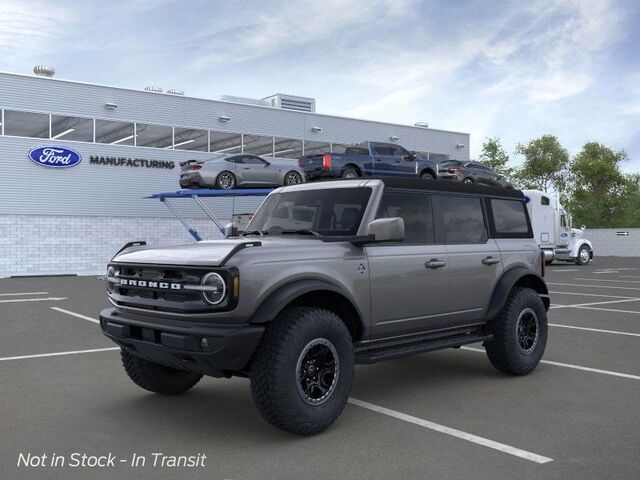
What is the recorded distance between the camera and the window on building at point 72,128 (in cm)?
2705

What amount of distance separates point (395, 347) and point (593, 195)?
67.2m

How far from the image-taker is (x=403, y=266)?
569cm

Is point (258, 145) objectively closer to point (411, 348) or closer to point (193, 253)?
point (411, 348)

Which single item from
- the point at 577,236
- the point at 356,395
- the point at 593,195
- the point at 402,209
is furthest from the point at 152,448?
the point at 593,195

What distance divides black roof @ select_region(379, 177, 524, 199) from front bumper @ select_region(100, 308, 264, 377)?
83.1 inches

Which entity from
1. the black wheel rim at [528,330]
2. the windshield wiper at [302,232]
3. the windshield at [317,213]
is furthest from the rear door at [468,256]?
the windshield wiper at [302,232]

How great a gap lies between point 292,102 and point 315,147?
3038 millimetres

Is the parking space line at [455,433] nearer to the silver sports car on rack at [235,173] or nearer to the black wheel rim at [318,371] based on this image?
the black wheel rim at [318,371]

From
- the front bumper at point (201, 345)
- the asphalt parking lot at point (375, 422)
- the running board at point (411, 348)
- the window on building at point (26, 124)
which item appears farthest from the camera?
the window on building at point (26, 124)

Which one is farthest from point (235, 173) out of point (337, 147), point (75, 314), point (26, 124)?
point (337, 147)

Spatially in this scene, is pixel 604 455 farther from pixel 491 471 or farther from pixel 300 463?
pixel 300 463

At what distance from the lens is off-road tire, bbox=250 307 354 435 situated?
4555mm

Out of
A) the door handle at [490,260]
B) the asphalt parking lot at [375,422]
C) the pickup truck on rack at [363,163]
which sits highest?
the pickup truck on rack at [363,163]

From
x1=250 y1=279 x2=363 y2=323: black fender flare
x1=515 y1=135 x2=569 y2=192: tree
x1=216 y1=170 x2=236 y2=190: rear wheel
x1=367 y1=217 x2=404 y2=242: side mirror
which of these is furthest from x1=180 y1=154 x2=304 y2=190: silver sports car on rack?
x1=515 y1=135 x2=569 y2=192: tree
